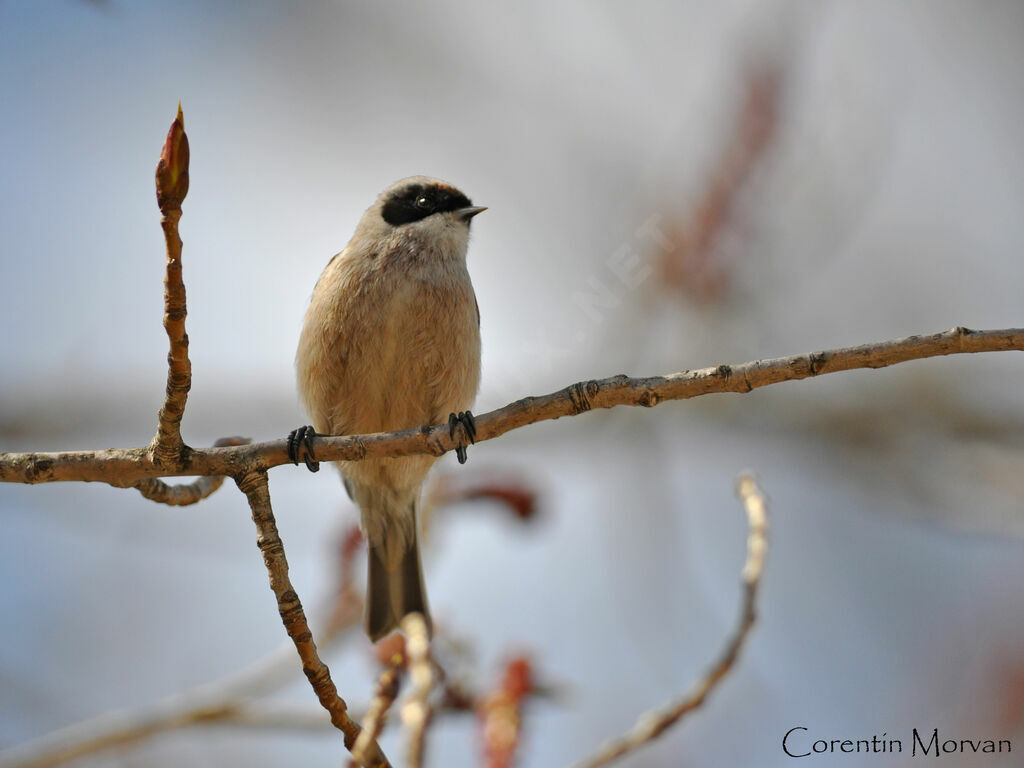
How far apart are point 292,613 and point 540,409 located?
97cm

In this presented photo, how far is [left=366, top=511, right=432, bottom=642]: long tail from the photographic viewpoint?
477cm

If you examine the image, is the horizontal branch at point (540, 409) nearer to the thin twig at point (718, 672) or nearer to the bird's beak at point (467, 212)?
the thin twig at point (718, 672)

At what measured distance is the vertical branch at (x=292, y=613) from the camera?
2432 millimetres

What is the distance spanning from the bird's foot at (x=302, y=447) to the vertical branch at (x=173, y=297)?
1.19 feet

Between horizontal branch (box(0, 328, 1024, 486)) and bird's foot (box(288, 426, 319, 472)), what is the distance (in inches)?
1.8

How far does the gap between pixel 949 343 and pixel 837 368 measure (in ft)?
0.96

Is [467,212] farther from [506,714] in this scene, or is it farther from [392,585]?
[506,714]

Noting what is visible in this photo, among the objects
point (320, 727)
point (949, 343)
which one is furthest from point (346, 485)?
point (949, 343)

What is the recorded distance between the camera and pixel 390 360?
4.49 metres

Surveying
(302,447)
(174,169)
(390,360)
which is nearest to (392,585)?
(390,360)

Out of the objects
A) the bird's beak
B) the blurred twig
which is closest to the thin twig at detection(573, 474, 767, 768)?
the blurred twig

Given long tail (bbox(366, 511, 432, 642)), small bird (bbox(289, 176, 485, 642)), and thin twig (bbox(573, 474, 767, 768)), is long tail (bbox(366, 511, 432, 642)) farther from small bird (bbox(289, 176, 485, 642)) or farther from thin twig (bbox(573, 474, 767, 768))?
thin twig (bbox(573, 474, 767, 768))

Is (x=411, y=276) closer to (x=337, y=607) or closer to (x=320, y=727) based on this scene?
(x=337, y=607)

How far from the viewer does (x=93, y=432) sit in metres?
5.44
